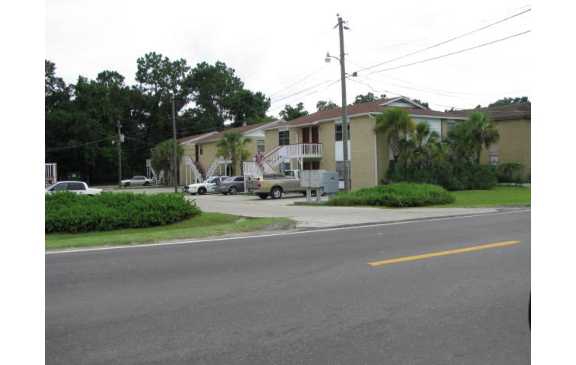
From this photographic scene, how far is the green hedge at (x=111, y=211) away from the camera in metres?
16.2

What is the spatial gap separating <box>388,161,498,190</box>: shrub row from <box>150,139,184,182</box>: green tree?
107 ft

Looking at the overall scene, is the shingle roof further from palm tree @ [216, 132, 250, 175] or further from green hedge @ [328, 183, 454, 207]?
green hedge @ [328, 183, 454, 207]

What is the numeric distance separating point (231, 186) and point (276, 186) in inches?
345

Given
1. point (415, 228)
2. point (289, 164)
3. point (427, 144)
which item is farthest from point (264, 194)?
point (415, 228)

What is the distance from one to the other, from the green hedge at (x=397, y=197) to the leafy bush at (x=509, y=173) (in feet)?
55.9

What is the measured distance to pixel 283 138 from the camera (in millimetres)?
45469

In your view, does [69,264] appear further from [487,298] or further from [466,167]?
[466,167]

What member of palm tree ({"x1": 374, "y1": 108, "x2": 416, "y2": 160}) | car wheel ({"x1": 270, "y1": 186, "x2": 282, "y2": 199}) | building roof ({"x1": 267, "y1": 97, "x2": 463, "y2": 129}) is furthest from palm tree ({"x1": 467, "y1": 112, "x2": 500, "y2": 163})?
car wheel ({"x1": 270, "y1": 186, "x2": 282, "y2": 199})

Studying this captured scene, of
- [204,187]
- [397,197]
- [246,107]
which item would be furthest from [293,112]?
[397,197]

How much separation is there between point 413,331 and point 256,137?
166 feet

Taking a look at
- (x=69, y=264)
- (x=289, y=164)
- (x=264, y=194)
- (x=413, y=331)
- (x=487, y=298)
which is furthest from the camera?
(x=289, y=164)

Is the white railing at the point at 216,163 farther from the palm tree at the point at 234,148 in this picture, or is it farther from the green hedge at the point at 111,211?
the green hedge at the point at 111,211

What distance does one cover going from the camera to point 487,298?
6613mm

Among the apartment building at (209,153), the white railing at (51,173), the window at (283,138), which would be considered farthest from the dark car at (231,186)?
the white railing at (51,173)
